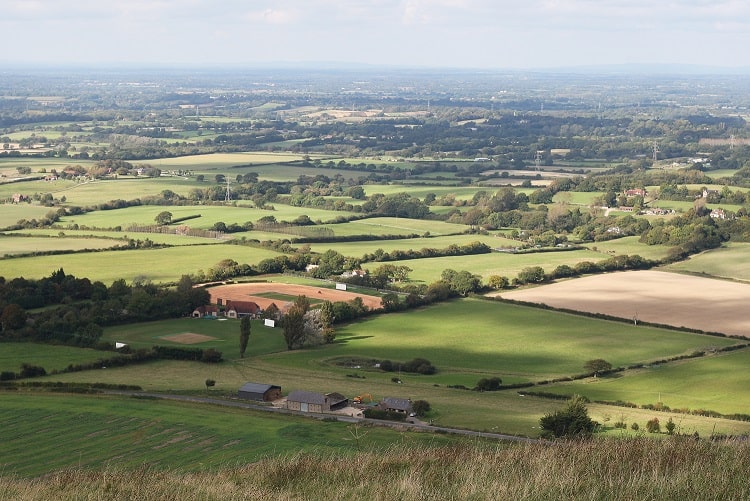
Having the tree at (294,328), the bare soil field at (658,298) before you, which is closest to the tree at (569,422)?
the tree at (294,328)

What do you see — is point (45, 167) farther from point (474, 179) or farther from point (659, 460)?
point (659, 460)

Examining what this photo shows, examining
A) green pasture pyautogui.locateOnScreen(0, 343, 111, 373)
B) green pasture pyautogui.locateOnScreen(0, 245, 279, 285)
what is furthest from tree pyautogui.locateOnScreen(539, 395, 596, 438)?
green pasture pyautogui.locateOnScreen(0, 245, 279, 285)

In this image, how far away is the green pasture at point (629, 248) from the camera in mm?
84625

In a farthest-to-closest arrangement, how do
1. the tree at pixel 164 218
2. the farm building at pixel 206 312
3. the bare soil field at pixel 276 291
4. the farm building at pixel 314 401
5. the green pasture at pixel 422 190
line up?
the green pasture at pixel 422 190, the tree at pixel 164 218, the bare soil field at pixel 276 291, the farm building at pixel 206 312, the farm building at pixel 314 401

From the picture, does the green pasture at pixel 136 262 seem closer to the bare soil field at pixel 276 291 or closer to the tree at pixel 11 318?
the bare soil field at pixel 276 291

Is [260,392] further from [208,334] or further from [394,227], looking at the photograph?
[394,227]

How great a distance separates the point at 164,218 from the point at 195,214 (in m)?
6.38

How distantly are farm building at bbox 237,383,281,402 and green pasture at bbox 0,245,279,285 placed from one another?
27104mm

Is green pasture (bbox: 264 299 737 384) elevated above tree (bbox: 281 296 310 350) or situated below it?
below

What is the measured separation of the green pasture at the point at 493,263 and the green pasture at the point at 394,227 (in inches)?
477

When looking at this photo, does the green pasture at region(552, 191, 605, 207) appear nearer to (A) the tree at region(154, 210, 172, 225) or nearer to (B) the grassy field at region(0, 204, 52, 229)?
(A) the tree at region(154, 210, 172, 225)

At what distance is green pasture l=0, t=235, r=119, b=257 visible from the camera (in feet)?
253

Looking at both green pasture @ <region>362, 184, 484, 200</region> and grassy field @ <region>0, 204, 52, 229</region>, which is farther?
green pasture @ <region>362, 184, 484, 200</region>

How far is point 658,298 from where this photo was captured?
65.7 meters
